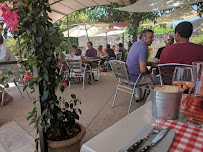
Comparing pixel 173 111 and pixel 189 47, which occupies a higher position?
pixel 189 47

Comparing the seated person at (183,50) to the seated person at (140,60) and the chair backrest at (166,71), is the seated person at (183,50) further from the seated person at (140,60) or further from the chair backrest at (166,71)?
the seated person at (140,60)

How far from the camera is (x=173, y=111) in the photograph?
63 centimetres

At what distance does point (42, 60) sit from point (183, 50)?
157cm

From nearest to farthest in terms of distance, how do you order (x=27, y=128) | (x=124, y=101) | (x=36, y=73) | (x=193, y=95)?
(x=193, y=95) < (x=36, y=73) < (x=27, y=128) < (x=124, y=101)

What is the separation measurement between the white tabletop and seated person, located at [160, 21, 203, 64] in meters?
1.41

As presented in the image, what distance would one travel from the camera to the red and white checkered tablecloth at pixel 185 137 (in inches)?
17.7

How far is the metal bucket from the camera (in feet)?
2.01

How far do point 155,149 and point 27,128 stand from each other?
2.43 metres

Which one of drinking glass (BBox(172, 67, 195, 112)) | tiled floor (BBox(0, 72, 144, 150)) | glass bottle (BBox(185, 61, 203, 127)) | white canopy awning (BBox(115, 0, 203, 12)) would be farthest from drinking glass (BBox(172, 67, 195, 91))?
white canopy awning (BBox(115, 0, 203, 12))

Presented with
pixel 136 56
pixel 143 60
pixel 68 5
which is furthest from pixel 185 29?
pixel 68 5

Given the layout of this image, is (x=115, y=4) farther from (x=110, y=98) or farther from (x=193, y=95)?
(x=193, y=95)

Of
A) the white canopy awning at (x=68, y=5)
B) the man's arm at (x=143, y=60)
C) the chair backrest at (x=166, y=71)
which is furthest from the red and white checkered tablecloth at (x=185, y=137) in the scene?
the white canopy awning at (x=68, y=5)

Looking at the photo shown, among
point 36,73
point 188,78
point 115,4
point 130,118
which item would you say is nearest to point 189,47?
point 188,78

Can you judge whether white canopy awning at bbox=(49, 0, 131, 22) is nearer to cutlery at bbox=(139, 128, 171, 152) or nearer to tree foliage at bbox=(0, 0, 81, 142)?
→ tree foliage at bbox=(0, 0, 81, 142)
